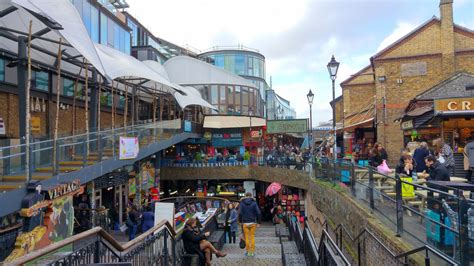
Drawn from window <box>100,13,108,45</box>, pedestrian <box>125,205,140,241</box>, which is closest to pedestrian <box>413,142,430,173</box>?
pedestrian <box>125,205,140,241</box>

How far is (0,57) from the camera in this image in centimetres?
1267

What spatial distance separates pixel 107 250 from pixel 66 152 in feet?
25.2

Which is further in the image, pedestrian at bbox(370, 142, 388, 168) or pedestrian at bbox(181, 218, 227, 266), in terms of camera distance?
pedestrian at bbox(370, 142, 388, 168)

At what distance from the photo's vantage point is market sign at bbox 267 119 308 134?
78.5 feet

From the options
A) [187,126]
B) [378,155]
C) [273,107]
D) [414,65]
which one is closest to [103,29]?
[187,126]

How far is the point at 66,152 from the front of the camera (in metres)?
10.4

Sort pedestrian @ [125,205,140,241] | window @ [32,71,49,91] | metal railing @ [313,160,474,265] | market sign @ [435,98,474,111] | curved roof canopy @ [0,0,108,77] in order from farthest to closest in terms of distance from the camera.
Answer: window @ [32,71,49,91]
pedestrian @ [125,205,140,241]
market sign @ [435,98,474,111]
curved roof canopy @ [0,0,108,77]
metal railing @ [313,160,474,265]

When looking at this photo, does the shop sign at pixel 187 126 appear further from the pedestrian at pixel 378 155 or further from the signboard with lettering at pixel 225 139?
the pedestrian at pixel 378 155

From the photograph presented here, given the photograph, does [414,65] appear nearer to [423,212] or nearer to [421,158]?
[421,158]

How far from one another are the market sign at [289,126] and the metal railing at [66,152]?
11.1 metres

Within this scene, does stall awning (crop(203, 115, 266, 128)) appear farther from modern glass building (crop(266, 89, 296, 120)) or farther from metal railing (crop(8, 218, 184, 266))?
metal railing (crop(8, 218, 184, 266))

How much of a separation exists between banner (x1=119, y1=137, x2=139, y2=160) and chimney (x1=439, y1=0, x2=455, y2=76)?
17837 mm

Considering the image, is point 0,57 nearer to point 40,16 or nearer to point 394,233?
point 40,16

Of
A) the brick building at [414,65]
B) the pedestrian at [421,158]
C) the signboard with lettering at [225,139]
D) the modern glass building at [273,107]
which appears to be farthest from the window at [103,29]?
the modern glass building at [273,107]
